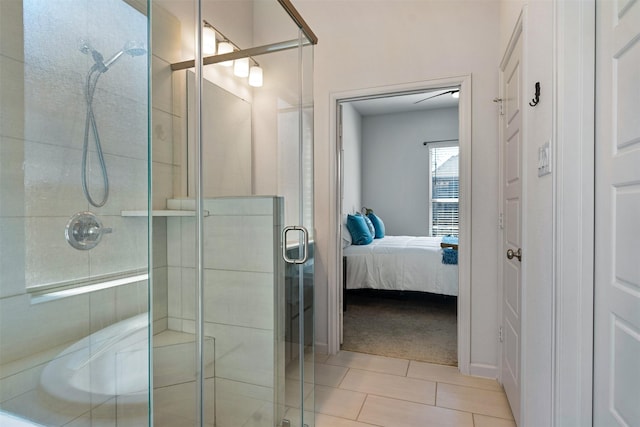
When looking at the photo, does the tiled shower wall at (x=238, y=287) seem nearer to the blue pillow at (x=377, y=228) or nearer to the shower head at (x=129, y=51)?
the shower head at (x=129, y=51)

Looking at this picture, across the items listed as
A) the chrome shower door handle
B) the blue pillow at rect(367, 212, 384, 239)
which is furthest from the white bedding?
the chrome shower door handle

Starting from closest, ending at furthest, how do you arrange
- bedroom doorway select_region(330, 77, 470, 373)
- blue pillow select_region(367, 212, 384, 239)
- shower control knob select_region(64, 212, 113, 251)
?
shower control knob select_region(64, 212, 113, 251) → bedroom doorway select_region(330, 77, 470, 373) → blue pillow select_region(367, 212, 384, 239)

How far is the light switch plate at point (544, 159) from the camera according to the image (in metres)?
1.21

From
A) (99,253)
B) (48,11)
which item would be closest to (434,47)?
(48,11)

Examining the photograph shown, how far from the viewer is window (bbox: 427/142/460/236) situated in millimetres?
5734

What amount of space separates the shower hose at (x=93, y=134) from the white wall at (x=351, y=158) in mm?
3909

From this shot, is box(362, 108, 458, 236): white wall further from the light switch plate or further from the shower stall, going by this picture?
the light switch plate

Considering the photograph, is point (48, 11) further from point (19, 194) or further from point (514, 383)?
point (514, 383)

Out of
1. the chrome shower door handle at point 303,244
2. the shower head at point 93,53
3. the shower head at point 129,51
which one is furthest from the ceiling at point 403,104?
the shower head at point 93,53

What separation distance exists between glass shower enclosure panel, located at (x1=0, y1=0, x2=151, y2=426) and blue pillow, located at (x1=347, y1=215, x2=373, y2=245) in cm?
303

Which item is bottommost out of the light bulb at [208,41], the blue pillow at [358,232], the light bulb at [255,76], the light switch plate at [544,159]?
the blue pillow at [358,232]

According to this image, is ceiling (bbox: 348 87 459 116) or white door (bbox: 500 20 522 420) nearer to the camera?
white door (bbox: 500 20 522 420)

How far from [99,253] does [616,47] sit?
1854mm

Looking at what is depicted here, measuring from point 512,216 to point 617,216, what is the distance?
852 mm
